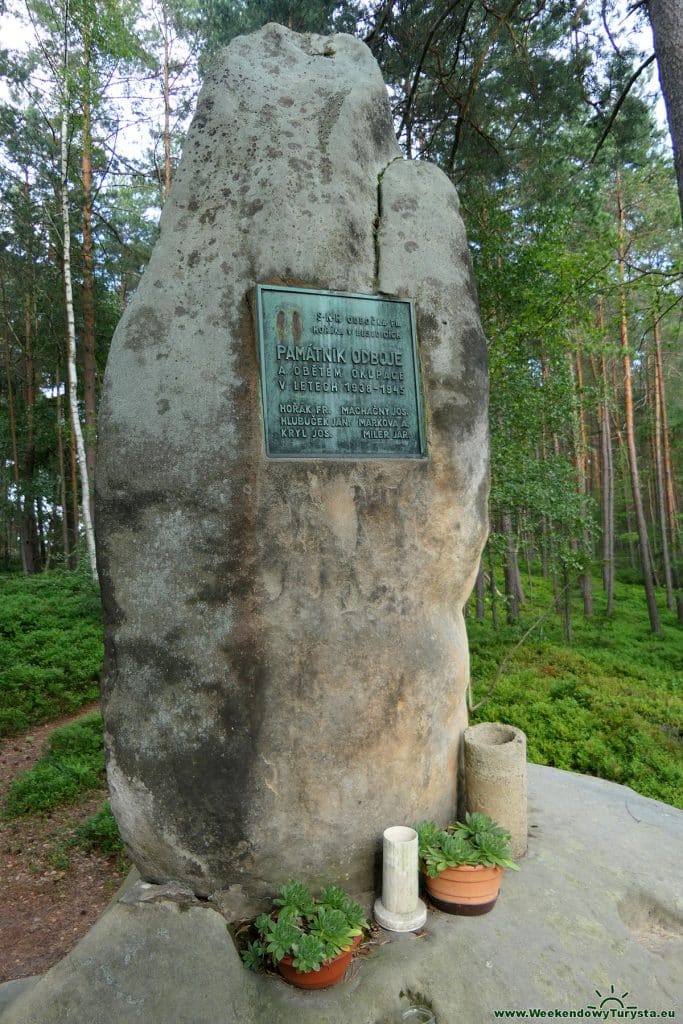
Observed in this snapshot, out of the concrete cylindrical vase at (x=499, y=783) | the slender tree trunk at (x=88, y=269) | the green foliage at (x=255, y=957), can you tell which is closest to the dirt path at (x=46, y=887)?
the green foliage at (x=255, y=957)

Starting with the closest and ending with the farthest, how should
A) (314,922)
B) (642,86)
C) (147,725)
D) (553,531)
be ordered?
1. (314,922)
2. (147,725)
3. (553,531)
4. (642,86)

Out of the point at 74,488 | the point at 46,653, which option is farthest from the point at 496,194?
the point at 74,488

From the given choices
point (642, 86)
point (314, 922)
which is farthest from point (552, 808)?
point (642, 86)

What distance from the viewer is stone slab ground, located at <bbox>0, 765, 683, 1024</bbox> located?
2344 mm

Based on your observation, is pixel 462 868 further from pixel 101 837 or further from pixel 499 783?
pixel 101 837

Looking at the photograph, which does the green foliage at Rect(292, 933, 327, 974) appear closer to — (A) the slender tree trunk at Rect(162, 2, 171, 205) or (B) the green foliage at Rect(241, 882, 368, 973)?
(B) the green foliage at Rect(241, 882, 368, 973)

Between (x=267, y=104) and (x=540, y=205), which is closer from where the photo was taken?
(x=267, y=104)

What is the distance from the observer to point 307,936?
2.52 metres

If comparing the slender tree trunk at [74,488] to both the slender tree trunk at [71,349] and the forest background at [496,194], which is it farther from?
the slender tree trunk at [71,349]

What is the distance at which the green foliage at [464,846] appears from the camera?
9.72ft

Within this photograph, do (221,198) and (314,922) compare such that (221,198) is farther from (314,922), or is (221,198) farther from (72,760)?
(72,760)

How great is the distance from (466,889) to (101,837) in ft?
12.2

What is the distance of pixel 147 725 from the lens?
9.36 feet

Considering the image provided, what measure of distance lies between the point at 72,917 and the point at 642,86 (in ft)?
42.4
